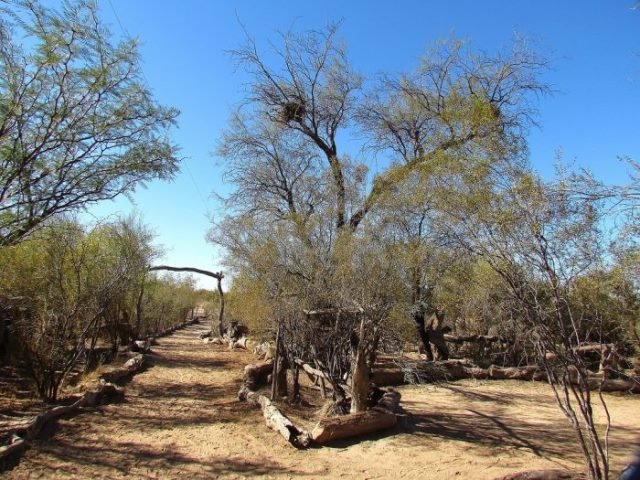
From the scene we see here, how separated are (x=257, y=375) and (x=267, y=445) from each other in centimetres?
519

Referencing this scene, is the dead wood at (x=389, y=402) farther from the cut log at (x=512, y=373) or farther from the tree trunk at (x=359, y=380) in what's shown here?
the cut log at (x=512, y=373)

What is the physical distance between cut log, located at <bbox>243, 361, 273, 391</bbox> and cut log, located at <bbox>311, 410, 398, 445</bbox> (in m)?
4.71

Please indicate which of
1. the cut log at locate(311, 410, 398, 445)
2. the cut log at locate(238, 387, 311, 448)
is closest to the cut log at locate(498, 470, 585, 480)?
the cut log at locate(311, 410, 398, 445)

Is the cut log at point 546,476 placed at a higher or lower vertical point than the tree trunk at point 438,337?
lower

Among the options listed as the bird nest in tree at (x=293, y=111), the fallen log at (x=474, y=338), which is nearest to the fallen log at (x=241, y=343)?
the fallen log at (x=474, y=338)

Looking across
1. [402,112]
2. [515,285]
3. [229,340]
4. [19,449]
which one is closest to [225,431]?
[19,449]

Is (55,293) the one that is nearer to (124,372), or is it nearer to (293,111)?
(124,372)

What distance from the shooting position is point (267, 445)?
6.73 meters

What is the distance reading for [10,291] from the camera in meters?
9.70

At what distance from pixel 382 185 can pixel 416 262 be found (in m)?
2.20

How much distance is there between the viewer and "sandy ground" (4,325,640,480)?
5547 mm

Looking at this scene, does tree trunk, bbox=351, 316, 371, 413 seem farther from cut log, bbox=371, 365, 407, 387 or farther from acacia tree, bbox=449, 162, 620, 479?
cut log, bbox=371, 365, 407, 387

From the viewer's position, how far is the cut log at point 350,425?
22.0ft

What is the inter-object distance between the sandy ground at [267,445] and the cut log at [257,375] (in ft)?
3.15
